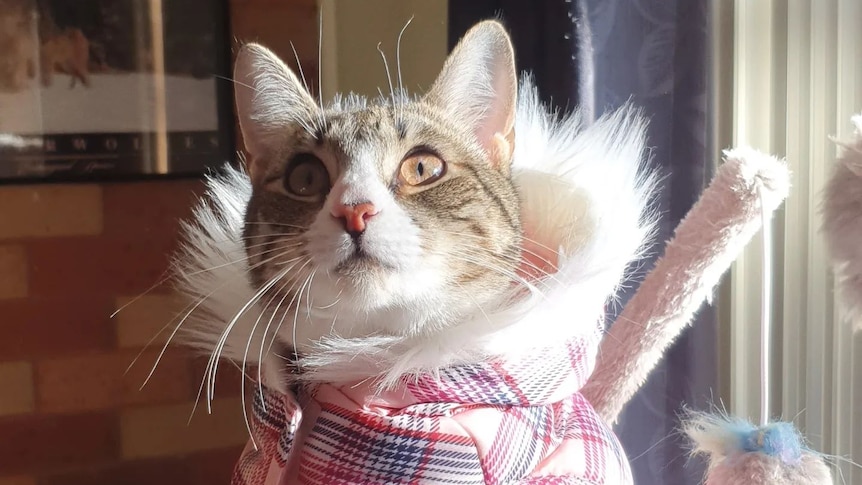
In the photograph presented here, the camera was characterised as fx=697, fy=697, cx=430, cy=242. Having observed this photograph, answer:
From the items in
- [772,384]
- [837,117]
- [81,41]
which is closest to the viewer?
[837,117]

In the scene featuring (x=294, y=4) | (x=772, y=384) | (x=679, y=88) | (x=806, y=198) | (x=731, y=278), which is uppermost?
(x=294, y=4)

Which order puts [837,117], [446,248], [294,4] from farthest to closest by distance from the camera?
[294,4] < [837,117] < [446,248]

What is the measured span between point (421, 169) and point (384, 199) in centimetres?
7

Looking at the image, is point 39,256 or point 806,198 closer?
point 806,198

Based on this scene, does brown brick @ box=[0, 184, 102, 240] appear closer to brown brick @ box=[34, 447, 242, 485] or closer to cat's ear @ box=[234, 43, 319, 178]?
brown brick @ box=[34, 447, 242, 485]

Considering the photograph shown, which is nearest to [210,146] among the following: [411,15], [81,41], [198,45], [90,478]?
[198,45]

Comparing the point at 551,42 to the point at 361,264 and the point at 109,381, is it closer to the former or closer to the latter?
the point at 361,264

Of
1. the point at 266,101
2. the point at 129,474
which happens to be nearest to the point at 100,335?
the point at 129,474

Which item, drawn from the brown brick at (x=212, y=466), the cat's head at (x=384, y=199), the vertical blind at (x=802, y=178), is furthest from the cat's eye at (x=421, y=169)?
the brown brick at (x=212, y=466)

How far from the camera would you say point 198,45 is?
143 cm

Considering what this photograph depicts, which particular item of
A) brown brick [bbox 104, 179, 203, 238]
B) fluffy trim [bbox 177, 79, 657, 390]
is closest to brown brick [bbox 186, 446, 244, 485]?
brown brick [bbox 104, 179, 203, 238]

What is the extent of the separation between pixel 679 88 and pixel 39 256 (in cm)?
121

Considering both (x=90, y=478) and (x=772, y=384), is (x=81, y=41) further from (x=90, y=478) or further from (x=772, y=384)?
(x=772, y=384)

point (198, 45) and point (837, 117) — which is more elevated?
point (198, 45)
